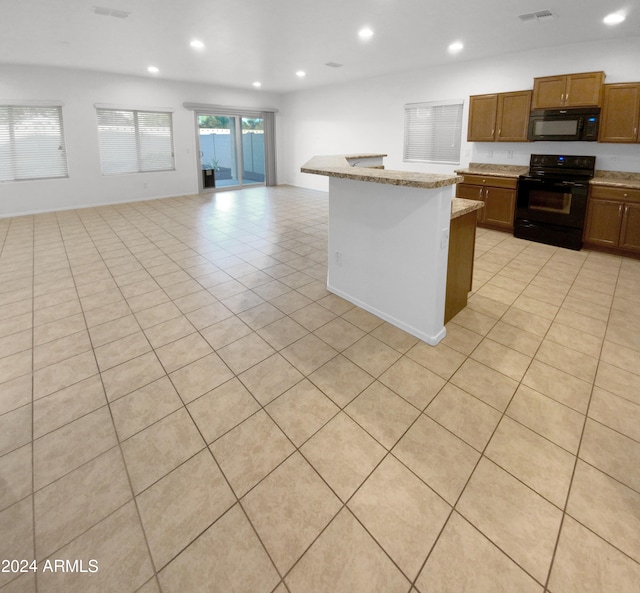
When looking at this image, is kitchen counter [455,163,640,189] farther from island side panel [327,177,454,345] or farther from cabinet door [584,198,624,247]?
island side panel [327,177,454,345]

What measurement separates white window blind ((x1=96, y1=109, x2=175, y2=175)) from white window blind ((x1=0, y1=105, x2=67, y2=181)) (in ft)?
2.51

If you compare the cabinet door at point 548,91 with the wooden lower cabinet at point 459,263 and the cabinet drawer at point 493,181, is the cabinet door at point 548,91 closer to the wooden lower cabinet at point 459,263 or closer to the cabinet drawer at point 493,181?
the cabinet drawer at point 493,181

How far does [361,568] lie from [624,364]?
232cm

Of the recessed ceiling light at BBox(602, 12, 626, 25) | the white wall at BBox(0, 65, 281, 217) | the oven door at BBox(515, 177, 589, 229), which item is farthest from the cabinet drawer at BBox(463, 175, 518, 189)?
the white wall at BBox(0, 65, 281, 217)

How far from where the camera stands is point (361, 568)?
1333mm

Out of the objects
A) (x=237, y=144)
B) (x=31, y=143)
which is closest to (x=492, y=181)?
(x=237, y=144)

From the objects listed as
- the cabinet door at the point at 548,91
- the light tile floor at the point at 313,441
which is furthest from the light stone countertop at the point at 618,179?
the light tile floor at the point at 313,441

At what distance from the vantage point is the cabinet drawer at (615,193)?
4.35m

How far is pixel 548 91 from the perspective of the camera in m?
4.91

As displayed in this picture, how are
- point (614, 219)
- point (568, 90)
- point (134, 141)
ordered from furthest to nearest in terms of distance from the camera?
point (134, 141) → point (568, 90) → point (614, 219)

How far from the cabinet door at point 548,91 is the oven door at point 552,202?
1.00 meters

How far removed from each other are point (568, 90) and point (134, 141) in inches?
322

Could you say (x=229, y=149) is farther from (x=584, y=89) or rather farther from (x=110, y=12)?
(x=584, y=89)

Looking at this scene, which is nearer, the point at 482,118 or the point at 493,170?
the point at 482,118
